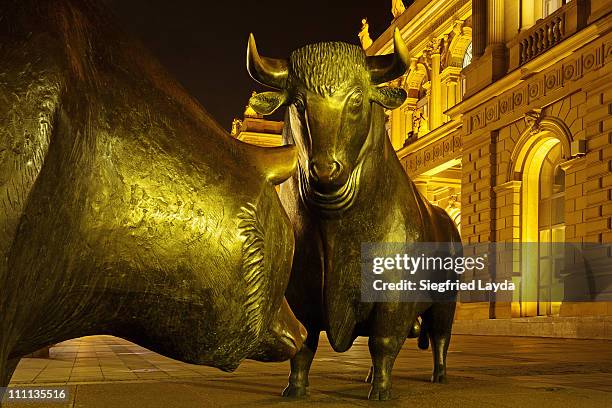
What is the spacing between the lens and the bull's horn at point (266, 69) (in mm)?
3695

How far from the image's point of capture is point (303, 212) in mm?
3924

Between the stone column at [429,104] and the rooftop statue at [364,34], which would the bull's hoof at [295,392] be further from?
the rooftop statue at [364,34]

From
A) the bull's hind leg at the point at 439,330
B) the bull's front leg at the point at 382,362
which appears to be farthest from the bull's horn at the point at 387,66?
the bull's hind leg at the point at 439,330

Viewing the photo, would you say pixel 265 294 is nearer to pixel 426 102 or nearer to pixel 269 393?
pixel 269 393

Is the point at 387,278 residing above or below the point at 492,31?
below

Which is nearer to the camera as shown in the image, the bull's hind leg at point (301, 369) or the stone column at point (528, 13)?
the bull's hind leg at point (301, 369)

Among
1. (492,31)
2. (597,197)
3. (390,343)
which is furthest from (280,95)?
(492,31)

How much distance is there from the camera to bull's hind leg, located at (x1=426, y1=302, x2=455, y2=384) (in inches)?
204

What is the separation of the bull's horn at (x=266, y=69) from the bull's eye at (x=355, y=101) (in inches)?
15.4

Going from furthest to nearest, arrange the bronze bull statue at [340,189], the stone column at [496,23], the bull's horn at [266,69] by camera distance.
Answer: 1. the stone column at [496,23]
2. the bull's horn at [266,69]
3. the bronze bull statue at [340,189]

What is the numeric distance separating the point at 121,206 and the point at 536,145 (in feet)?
69.1

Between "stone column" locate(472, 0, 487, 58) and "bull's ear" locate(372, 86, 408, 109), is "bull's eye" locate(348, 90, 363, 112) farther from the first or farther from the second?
"stone column" locate(472, 0, 487, 58)

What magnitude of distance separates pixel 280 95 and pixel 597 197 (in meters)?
15.2

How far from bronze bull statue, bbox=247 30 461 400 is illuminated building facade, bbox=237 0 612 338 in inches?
496
